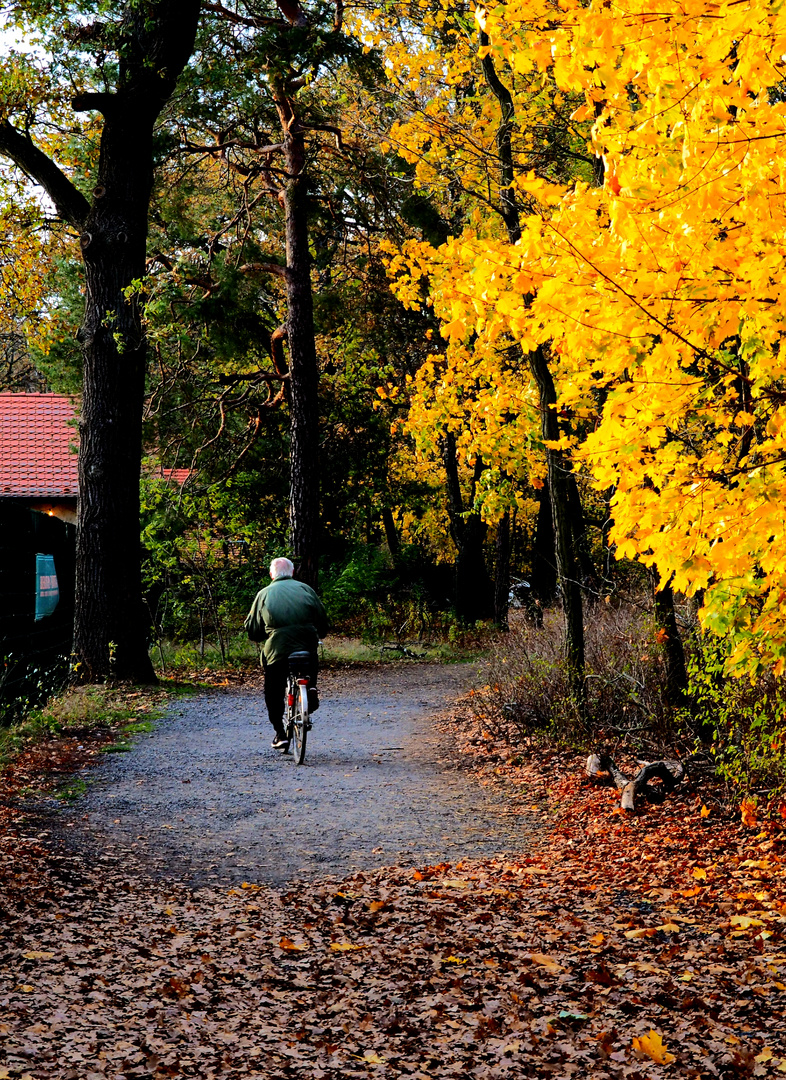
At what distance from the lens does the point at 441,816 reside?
24.9ft

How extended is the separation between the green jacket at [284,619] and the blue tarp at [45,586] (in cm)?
353

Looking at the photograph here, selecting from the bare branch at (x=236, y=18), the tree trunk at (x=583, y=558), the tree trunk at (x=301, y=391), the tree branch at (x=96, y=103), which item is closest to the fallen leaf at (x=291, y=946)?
the tree trunk at (x=583, y=558)

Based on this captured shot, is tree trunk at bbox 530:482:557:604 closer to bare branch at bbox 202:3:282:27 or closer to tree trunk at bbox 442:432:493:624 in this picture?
tree trunk at bbox 442:432:493:624

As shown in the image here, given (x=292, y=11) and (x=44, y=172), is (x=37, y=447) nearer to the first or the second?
(x=292, y=11)

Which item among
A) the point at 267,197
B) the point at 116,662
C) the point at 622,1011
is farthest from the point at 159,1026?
the point at 267,197

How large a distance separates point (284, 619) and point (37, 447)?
68.5ft

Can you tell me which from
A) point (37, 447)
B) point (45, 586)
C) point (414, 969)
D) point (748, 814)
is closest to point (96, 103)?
point (45, 586)

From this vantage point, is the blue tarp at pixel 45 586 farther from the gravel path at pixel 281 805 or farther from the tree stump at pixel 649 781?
the tree stump at pixel 649 781

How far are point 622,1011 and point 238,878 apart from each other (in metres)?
2.64

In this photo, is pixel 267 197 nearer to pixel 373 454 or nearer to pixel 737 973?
pixel 373 454

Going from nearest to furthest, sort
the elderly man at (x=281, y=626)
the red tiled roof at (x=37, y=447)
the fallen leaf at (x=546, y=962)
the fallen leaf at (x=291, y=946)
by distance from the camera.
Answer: the fallen leaf at (x=546, y=962), the fallen leaf at (x=291, y=946), the elderly man at (x=281, y=626), the red tiled roof at (x=37, y=447)

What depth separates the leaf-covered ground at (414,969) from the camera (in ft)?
11.7

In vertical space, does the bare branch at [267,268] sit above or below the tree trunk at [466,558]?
above

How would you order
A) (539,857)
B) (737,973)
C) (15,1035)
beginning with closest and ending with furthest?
(15,1035) < (737,973) < (539,857)
